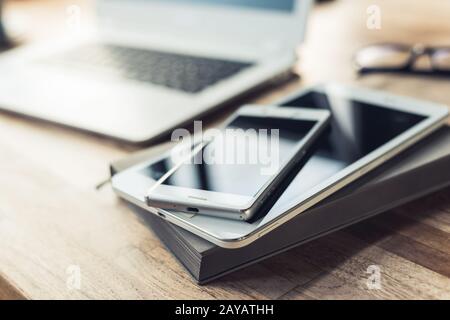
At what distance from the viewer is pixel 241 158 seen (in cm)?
47

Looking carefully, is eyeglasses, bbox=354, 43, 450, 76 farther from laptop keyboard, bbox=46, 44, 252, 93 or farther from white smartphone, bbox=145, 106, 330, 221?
white smartphone, bbox=145, 106, 330, 221

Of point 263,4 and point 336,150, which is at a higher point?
point 263,4

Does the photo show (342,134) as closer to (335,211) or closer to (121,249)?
(335,211)

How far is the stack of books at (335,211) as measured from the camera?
39 cm

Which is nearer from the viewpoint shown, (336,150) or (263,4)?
(336,150)

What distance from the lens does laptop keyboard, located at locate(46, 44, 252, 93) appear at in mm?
711

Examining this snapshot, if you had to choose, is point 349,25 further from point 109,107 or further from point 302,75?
point 109,107

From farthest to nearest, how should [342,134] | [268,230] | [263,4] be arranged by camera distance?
[263,4] < [342,134] < [268,230]

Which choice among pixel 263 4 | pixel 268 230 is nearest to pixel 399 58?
pixel 263 4

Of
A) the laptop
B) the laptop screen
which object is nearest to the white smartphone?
the laptop

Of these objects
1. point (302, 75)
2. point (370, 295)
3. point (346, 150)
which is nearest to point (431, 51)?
point (302, 75)

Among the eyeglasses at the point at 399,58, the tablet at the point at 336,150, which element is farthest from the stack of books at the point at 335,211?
the eyeglasses at the point at 399,58

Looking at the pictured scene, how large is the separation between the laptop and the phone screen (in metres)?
0.11

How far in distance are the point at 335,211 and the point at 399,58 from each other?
477mm
